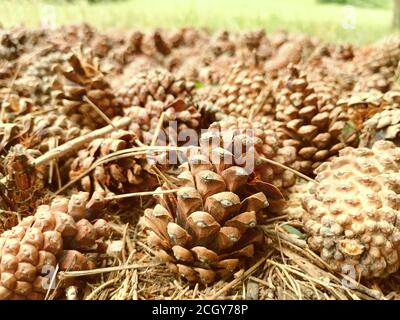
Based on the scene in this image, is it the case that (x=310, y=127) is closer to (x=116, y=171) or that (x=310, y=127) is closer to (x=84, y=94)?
(x=116, y=171)

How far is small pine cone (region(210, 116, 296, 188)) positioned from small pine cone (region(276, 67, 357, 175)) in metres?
0.05

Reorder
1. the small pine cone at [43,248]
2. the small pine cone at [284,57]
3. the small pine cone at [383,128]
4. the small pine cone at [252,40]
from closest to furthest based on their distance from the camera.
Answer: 1. the small pine cone at [43,248]
2. the small pine cone at [383,128]
3. the small pine cone at [284,57]
4. the small pine cone at [252,40]

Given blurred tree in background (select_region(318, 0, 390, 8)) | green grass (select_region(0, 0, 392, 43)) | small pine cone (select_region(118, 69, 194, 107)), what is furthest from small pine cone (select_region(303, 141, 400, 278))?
blurred tree in background (select_region(318, 0, 390, 8))

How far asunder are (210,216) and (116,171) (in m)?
0.41

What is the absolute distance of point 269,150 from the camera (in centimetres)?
122

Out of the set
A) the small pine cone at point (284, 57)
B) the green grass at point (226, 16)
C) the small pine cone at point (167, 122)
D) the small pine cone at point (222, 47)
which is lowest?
the green grass at point (226, 16)

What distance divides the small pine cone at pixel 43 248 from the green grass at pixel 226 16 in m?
2.45

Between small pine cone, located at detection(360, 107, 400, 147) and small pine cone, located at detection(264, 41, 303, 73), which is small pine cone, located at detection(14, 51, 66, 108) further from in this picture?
small pine cone, located at detection(360, 107, 400, 147)

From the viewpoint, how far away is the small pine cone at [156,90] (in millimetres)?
1521

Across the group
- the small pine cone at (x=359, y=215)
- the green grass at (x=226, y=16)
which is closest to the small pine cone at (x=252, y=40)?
the green grass at (x=226, y=16)

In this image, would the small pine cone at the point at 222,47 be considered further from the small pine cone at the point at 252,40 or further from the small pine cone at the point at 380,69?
the small pine cone at the point at 380,69

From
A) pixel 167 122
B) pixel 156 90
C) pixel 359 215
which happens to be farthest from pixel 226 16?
pixel 359 215
